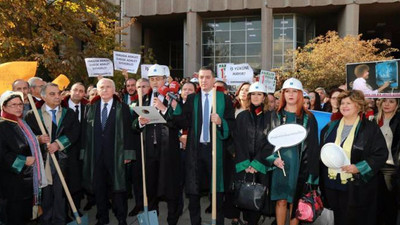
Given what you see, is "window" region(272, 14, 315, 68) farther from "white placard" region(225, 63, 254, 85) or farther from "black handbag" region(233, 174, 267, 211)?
"black handbag" region(233, 174, 267, 211)

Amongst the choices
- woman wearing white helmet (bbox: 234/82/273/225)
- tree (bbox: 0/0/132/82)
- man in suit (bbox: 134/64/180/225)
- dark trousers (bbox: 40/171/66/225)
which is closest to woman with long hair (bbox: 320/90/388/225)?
woman wearing white helmet (bbox: 234/82/273/225)

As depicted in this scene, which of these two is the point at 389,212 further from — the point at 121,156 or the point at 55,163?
the point at 55,163

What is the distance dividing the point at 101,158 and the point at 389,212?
4077 mm

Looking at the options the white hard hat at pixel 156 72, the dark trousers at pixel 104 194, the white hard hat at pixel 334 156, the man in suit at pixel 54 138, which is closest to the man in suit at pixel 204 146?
the white hard hat at pixel 156 72

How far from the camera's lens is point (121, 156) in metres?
5.22

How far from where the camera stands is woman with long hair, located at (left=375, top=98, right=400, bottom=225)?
191 inches

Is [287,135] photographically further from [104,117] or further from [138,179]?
[138,179]

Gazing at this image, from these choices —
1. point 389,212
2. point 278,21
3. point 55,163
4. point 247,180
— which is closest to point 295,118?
point 247,180

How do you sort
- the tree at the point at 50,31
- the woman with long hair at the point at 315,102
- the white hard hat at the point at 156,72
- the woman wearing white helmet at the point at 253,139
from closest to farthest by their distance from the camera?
the woman wearing white helmet at the point at 253,139
the white hard hat at the point at 156,72
the woman with long hair at the point at 315,102
the tree at the point at 50,31

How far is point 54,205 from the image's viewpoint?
5.14 meters

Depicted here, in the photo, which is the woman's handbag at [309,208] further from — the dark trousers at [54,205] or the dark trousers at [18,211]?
the dark trousers at [18,211]

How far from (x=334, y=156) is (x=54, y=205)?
3.82 metres

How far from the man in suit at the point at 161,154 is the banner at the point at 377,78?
288 centimetres

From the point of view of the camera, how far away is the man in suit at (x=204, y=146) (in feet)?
16.1
